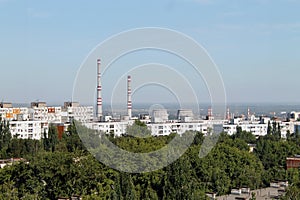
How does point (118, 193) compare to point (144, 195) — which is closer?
point (118, 193)

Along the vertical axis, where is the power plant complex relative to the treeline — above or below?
above

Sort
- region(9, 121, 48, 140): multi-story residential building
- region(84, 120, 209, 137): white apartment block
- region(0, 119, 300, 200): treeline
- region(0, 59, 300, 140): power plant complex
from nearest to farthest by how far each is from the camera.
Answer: region(0, 119, 300, 200): treeline < region(0, 59, 300, 140): power plant complex < region(9, 121, 48, 140): multi-story residential building < region(84, 120, 209, 137): white apartment block

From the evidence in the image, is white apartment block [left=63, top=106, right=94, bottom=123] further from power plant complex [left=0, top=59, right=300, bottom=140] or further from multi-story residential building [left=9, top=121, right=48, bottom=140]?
multi-story residential building [left=9, top=121, right=48, bottom=140]

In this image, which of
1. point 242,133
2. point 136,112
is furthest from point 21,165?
point 136,112

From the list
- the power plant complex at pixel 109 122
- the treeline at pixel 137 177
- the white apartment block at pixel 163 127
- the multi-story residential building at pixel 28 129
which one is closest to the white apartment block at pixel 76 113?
the power plant complex at pixel 109 122

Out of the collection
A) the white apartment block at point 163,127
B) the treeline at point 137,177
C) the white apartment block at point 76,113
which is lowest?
the treeline at point 137,177

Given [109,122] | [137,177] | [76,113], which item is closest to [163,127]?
[109,122]

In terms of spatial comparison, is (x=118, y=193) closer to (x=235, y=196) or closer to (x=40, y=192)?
(x=40, y=192)

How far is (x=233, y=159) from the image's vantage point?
11.5m

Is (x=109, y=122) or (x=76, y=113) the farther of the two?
(x=76, y=113)

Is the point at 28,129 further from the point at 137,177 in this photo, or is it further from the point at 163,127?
the point at 137,177

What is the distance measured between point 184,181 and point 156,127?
16.6m

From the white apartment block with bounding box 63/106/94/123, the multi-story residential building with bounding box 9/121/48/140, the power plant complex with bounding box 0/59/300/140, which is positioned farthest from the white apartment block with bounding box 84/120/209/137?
the multi-story residential building with bounding box 9/121/48/140

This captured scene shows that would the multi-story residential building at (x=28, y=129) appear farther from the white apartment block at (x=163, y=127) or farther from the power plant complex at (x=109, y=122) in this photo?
the white apartment block at (x=163, y=127)
